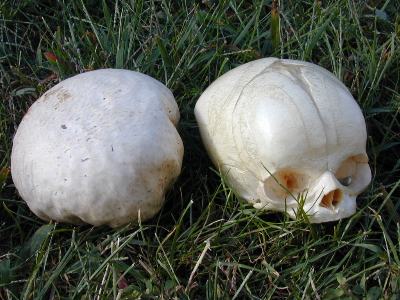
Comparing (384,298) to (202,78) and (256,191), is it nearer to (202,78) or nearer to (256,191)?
(256,191)

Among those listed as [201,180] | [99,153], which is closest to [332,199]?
[201,180]

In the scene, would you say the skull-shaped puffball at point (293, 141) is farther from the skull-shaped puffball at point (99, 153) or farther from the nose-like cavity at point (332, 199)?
the skull-shaped puffball at point (99, 153)

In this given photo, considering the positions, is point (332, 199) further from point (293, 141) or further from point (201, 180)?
point (201, 180)

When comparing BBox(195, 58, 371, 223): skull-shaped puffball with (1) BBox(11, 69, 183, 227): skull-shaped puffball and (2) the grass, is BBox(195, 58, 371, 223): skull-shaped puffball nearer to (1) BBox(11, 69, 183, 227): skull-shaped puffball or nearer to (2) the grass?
(2) the grass

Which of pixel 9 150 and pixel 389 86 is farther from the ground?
pixel 389 86

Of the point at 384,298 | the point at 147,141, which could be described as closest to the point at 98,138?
the point at 147,141

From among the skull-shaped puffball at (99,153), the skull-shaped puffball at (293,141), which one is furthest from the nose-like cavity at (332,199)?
the skull-shaped puffball at (99,153)

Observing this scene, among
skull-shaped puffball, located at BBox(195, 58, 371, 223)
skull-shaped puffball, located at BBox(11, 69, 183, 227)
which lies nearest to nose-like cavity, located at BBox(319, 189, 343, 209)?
skull-shaped puffball, located at BBox(195, 58, 371, 223)
